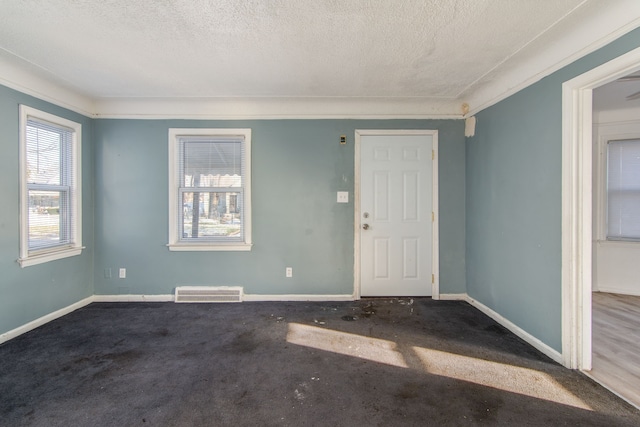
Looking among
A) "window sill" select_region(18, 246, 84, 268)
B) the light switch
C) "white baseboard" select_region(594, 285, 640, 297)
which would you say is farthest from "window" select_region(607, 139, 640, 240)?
"window sill" select_region(18, 246, 84, 268)

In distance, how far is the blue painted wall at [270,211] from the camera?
11.6ft

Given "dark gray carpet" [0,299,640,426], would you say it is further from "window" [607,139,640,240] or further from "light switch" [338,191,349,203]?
"window" [607,139,640,240]

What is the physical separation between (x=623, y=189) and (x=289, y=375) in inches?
189

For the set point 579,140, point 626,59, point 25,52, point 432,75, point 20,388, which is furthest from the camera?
point 432,75

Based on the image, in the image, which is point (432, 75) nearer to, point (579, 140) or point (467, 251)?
point (579, 140)

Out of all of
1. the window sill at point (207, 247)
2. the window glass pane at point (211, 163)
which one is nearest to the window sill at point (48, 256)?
the window sill at point (207, 247)

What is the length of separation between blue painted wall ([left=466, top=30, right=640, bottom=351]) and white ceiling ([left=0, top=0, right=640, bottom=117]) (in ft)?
0.64

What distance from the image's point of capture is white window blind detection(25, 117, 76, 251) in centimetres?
289

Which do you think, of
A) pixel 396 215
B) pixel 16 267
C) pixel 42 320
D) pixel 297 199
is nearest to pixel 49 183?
pixel 16 267

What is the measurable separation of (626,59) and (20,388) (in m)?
4.39

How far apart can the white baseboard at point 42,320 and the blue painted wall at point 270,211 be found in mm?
236

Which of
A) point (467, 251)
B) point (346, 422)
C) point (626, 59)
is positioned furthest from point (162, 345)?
point (626, 59)

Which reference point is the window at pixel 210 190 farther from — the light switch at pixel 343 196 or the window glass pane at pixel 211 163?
the light switch at pixel 343 196

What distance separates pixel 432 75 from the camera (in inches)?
110
